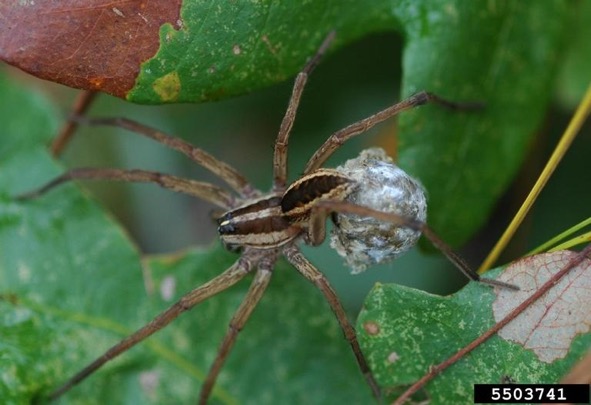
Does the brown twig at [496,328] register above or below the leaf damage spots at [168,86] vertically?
below

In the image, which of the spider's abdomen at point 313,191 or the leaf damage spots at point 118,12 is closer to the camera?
the leaf damage spots at point 118,12

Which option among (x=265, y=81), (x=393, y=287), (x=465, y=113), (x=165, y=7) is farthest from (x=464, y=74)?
(x=165, y=7)

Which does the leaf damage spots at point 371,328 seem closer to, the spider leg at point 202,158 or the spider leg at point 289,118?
the spider leg at point 289,118

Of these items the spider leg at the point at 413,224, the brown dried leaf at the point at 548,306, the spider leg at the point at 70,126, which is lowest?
the brown dried leaf at the point at 548,306

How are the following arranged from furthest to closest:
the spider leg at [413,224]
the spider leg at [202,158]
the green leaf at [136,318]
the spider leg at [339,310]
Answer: the spider leg at [202,158]
the green leaf at [136,318]
the spider leg at [339,310]
the spider leg at [413,224]

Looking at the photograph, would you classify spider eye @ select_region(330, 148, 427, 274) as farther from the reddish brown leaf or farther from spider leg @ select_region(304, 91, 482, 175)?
the reddish brown leaf

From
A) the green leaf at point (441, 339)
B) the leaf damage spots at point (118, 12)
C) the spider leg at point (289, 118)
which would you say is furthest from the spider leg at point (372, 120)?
the leaf damage spots at point (118, 12)
